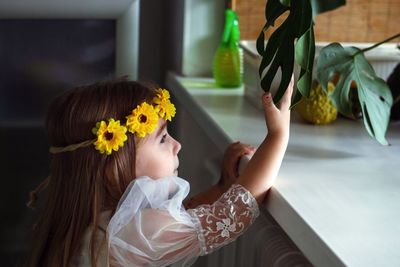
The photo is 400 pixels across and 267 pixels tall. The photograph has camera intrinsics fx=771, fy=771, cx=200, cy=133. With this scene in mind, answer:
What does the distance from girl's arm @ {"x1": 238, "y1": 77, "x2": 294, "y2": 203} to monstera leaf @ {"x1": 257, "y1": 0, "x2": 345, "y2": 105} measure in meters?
0.05

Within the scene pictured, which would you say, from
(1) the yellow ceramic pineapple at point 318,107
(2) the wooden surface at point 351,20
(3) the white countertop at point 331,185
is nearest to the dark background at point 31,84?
(2) the wooden surface at point 351,20

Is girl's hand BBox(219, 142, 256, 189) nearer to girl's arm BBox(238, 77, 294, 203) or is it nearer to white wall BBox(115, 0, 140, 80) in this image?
girl's arm BBox(238, 77, 294, 203)

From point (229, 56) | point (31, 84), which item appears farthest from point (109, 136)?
point (31, 84)

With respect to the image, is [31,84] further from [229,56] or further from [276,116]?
[276,116]

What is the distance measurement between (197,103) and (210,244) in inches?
22.9

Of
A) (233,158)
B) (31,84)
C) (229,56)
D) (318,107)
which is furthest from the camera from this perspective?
(31,84)

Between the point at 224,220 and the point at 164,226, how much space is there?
96 millimetres

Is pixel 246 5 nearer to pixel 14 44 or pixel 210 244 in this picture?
pixel 14 44

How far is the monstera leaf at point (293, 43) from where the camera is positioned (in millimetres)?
1109

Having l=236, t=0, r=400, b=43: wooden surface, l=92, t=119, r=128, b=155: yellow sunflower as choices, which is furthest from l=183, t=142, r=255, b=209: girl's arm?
l=236, t=0, r=400, b=43: wooden surface

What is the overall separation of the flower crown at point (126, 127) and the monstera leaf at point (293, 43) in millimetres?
207

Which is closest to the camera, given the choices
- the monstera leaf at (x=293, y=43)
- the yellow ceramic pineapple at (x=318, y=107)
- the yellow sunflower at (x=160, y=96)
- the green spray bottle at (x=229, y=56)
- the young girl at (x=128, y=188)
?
the monstera leaf at (x=293, y=43)

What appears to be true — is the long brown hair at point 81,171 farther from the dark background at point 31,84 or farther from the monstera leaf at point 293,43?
the dark background at point 31,84

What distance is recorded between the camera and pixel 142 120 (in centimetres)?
126
